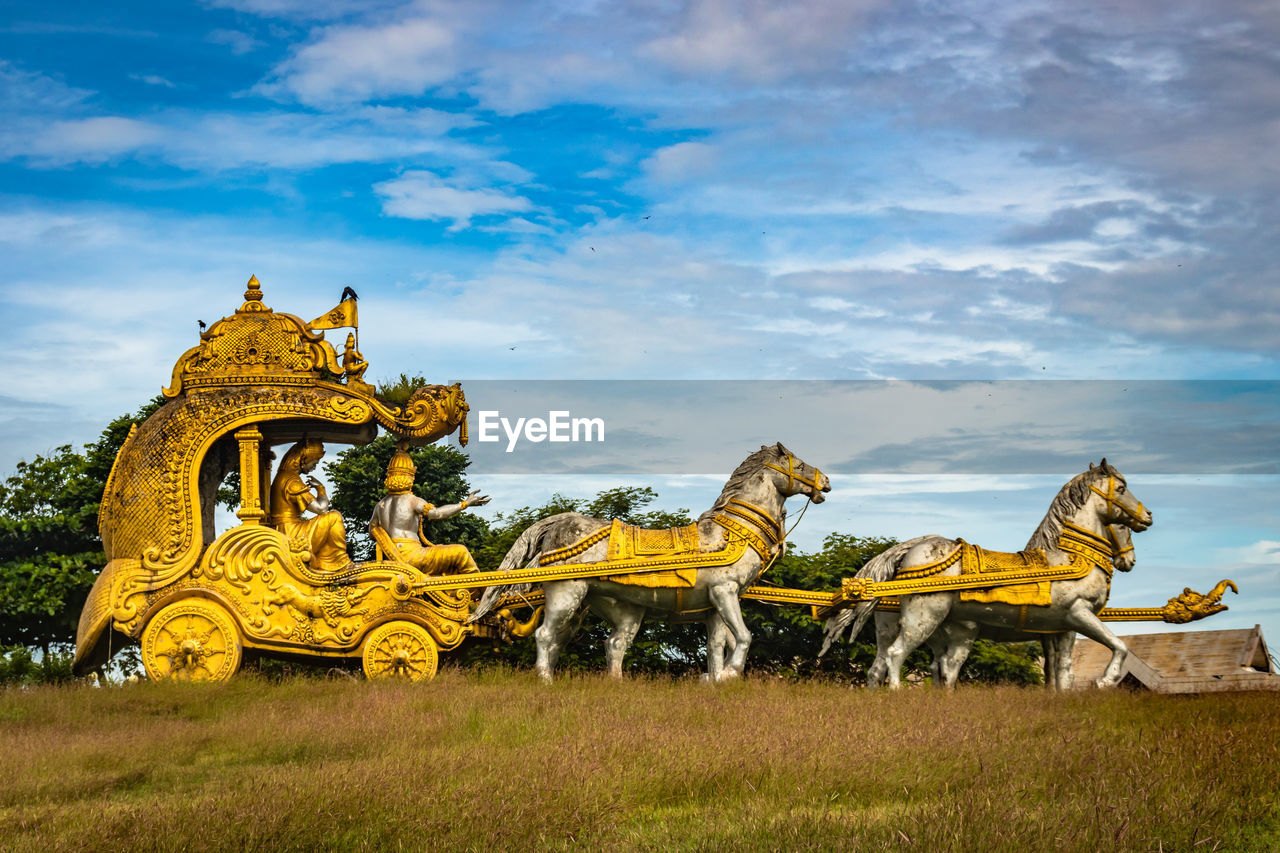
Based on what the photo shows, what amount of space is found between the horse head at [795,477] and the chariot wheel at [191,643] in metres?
6.50

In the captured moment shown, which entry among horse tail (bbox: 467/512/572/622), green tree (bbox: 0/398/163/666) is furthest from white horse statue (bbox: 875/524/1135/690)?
green tree (bbox: 0/398/163/666)

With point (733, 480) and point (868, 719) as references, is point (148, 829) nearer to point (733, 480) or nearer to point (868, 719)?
point (868, 719)

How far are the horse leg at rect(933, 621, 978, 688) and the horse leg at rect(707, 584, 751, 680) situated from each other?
2.63 meters

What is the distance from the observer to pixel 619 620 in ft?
51.6

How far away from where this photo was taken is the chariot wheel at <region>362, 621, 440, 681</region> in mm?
15219

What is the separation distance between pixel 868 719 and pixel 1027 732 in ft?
4.55

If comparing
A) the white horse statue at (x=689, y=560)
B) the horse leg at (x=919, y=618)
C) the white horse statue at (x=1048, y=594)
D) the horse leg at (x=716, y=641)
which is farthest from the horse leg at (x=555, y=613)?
the horse leg at (x=919, y=618)

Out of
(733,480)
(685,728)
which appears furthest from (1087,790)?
(733,480)

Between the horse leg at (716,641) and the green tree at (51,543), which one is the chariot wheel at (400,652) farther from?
the green tree at (51,543)

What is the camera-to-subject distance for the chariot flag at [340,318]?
653 inches

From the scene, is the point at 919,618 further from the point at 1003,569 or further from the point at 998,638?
the point at 998,638

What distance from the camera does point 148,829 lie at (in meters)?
7.96

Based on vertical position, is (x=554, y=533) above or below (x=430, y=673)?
above

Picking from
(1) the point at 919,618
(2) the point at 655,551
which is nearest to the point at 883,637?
(1) the point at 919,618
